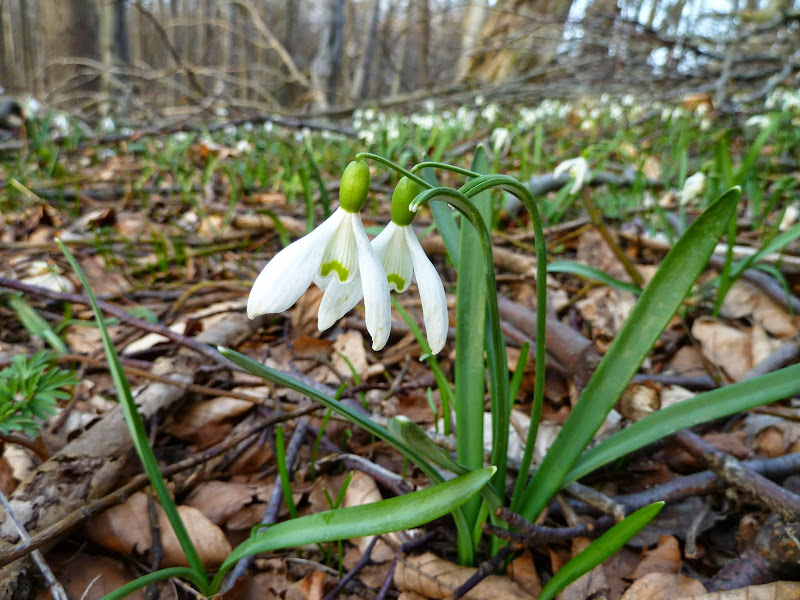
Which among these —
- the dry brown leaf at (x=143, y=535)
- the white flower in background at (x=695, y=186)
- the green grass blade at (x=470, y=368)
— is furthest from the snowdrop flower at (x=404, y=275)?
Result: the white flower in background at (x=695, y=186)

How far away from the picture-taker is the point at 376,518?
0.80 meters

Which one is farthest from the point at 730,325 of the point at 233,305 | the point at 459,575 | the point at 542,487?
the point at 233,305

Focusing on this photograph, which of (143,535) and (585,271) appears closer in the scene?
(143,535)

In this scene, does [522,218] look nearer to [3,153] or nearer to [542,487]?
[542,487]

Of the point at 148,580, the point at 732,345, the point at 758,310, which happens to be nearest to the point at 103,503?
the point at 148,580

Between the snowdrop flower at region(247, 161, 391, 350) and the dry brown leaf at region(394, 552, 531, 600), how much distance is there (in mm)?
543

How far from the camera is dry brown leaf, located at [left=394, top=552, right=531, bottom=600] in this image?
3.24ft

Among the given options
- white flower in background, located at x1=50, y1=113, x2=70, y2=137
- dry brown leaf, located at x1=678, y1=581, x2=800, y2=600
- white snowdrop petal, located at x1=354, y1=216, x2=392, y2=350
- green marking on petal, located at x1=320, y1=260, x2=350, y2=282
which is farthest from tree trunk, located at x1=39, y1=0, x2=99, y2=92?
dry brown leaf, located at x1=678, y1=581, x2=800, y2=600

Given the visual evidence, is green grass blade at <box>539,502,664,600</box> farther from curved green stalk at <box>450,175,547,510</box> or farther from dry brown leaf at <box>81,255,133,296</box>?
dry brown leaf at <box>81,255,133,296</box>

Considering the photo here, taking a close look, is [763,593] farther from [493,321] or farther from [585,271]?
[585,271]

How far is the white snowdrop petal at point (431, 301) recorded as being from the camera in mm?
723

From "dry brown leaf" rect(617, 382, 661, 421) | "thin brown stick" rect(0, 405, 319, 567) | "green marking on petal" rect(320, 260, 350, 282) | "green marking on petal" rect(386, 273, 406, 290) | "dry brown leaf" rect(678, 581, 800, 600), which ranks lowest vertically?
"thin brown stick" rect(0, 405, 319, 567)

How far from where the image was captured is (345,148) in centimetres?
448

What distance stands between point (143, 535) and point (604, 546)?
0.90 metres
